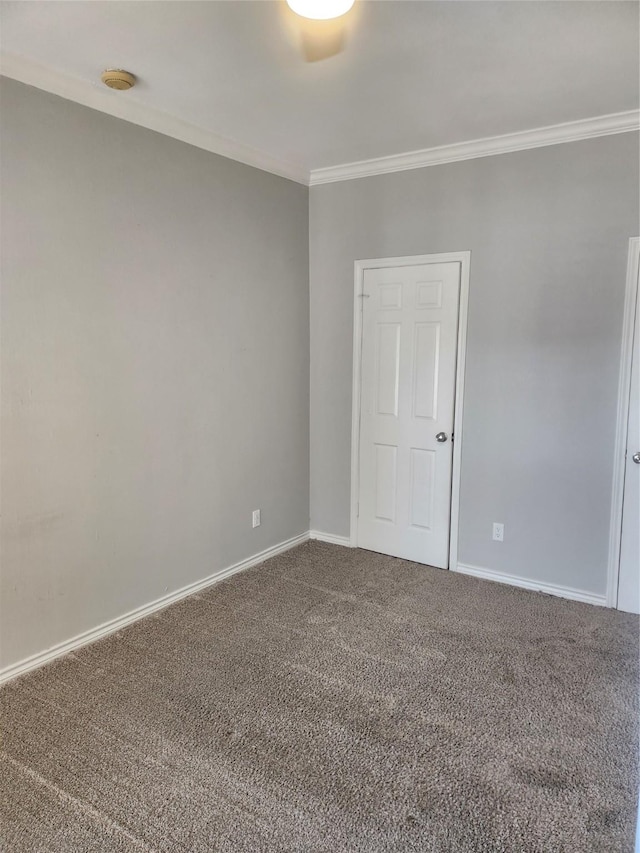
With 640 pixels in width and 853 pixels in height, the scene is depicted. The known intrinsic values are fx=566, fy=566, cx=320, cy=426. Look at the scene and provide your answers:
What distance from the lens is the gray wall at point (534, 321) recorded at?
9.93 feet

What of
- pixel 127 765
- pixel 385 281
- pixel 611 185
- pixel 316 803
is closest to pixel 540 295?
pixel 611 185

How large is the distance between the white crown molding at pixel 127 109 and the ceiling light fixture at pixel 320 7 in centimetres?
121

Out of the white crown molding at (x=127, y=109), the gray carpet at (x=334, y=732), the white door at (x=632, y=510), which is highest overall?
the white crown molding at (x=127, y=109)

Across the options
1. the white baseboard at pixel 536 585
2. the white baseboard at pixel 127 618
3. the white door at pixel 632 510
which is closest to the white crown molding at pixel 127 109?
the white door at pixel 632 510

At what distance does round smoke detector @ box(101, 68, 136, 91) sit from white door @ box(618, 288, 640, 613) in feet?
8.80

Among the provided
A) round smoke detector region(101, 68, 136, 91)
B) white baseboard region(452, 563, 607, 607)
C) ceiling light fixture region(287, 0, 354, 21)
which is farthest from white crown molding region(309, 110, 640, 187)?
white baseboard region(452, 563, 607, 607)

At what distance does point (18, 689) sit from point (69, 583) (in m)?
0.47

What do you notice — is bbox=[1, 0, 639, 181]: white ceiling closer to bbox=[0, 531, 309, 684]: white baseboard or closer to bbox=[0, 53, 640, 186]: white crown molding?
bbox=[0, 53, 640, 186]: white crown molding

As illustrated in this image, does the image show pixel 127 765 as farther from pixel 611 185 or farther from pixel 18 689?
pixel 611 185

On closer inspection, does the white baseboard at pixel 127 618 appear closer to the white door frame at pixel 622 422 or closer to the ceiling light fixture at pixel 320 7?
the white door frame at pixel 622 422

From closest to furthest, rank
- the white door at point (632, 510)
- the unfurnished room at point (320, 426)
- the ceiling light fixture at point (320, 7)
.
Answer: the ceiling light fixture at point (320, 7) < the unfurnished room at point (320, 426) < the white door at point (632, 510)

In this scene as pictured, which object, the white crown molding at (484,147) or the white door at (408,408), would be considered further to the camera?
the white door at (408,408)

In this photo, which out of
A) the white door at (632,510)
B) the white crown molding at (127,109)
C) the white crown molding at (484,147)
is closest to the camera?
the white crown molding at (127,109)

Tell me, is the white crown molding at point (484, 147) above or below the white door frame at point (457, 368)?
above
